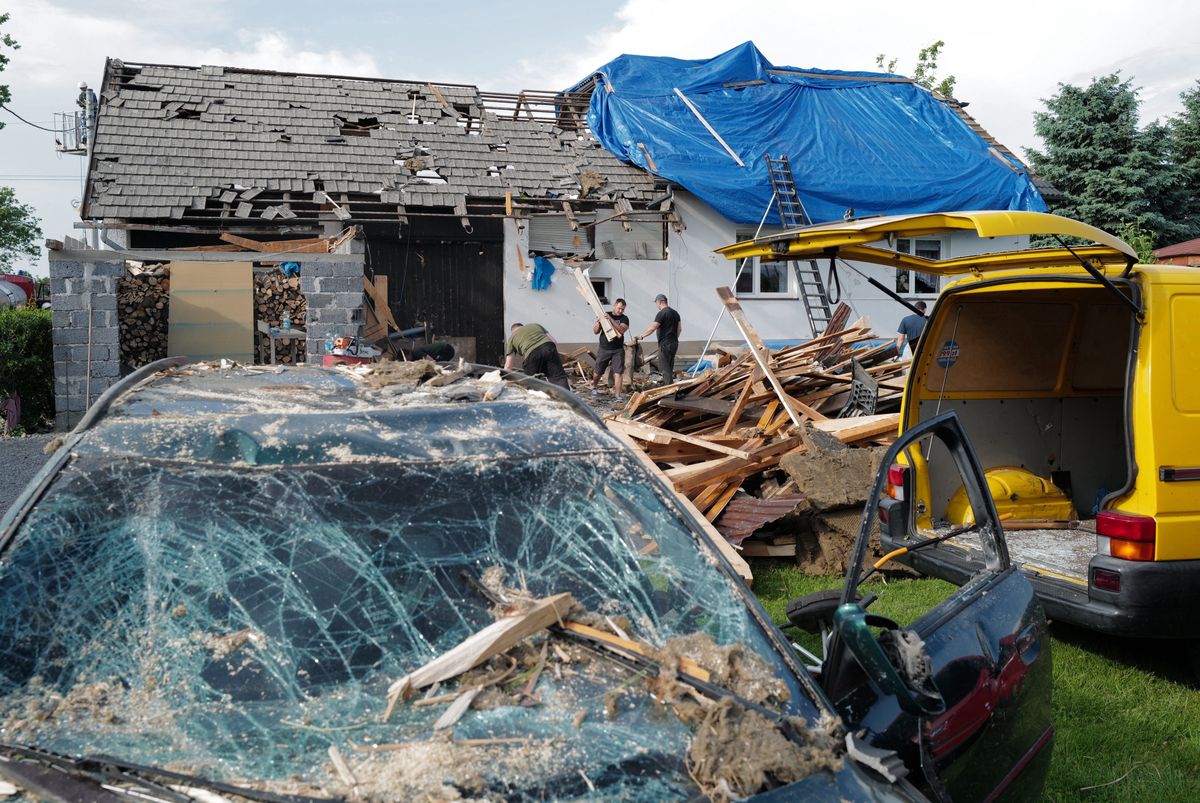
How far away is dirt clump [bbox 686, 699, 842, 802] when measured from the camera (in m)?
2.00

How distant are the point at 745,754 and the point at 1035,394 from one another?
5.07 metres

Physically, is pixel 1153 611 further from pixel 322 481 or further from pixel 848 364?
pixel 848 364

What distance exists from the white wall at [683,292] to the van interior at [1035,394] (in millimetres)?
11991

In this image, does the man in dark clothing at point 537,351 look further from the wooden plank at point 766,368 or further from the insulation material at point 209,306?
the insulation material at point 209,306

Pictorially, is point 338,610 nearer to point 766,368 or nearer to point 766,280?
point 766,368

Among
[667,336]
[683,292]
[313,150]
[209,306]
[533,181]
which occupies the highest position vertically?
[313,150]

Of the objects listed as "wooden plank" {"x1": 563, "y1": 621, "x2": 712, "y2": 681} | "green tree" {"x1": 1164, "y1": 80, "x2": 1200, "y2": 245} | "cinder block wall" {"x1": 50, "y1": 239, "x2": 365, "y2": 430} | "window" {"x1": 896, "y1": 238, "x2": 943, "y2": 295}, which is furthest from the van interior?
"green tree" {"x1": 1164, "y1": 80, "x2": 1200, "y2": 245}

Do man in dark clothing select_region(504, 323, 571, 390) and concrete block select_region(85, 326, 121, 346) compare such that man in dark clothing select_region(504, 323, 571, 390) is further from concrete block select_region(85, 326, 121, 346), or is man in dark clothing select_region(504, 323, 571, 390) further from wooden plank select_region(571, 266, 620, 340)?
concrete block select_region(85, 326, 121, 346)

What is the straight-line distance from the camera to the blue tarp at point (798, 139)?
1870 centimetres

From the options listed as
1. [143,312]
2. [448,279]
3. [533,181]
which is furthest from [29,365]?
[533,181]

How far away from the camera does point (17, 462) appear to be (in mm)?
10023

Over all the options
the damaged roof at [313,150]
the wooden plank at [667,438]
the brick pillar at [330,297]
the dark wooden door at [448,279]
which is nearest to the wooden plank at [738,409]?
the wooden plank at [667,438]

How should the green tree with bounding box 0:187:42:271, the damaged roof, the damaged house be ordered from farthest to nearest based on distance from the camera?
the green tree with bounding box 0:187:42:271 → the damaged house → the damaged roof

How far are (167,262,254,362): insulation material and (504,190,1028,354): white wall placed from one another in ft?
19.9
